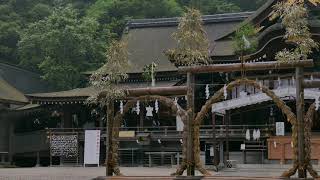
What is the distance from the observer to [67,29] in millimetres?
35750

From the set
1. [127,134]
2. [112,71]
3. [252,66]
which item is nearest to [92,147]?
[127,134]

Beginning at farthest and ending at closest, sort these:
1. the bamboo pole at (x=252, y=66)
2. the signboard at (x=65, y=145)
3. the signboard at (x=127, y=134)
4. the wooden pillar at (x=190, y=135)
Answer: the signboard at (x=65, y=145)
the signboard at (x=127, y=134)
the wooden pillar at (x=190, y=135)
the bamboo pole at (x=252, y=66)

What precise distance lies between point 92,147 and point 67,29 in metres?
14.5

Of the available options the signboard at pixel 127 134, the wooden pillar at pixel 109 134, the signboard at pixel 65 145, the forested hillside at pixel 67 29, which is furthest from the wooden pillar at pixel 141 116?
the wooden pillar at pixel 109 134

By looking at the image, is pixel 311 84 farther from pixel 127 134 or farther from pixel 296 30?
pixel 127 134

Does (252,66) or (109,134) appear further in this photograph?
(109,134)

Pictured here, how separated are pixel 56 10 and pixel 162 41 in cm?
1031

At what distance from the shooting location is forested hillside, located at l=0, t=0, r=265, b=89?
3644 cm

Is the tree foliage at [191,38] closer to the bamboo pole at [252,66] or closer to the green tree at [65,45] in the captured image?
the bamboo pole at [252,66]

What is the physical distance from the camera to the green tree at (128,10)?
4519 centimetres

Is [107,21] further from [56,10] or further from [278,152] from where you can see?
[278,152]

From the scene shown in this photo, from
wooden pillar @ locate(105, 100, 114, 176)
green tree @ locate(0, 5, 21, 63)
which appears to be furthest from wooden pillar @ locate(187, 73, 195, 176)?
green tree @ locate(0, 5, 21, 63)

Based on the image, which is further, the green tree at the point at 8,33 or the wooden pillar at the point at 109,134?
the green tree at the point at 8,33

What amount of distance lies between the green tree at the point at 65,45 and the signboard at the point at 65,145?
33.5 feet
